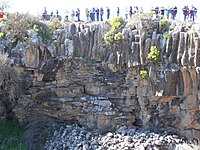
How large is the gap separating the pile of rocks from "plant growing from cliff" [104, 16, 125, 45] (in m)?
3.68

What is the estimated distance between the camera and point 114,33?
18.8 m

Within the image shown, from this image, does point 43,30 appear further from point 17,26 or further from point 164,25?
point 164,25

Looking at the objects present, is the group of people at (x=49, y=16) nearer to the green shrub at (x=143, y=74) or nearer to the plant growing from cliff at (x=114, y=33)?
the plant growing from cliff at (x=114, y=33)

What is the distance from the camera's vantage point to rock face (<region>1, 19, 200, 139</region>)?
17.8 meters

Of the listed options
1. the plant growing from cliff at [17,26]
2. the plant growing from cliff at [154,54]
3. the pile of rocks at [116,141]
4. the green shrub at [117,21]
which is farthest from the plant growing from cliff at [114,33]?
the pile of rocks at [116,141]

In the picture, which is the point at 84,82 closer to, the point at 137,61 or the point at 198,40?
the point at 137,61

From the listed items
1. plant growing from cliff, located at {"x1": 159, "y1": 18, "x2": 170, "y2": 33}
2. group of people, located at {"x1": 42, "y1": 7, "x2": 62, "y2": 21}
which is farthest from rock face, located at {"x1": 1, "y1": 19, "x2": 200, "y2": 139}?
group of people, located at {"x1": 42, "y1": 7, "x2": 62, "y2": 21}

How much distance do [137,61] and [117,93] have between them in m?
1.70

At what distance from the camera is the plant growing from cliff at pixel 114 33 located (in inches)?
732

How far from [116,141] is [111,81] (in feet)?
8.81

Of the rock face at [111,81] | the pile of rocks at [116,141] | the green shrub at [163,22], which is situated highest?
the green shrub at [163,22]

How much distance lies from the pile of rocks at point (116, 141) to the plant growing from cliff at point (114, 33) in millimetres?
3676

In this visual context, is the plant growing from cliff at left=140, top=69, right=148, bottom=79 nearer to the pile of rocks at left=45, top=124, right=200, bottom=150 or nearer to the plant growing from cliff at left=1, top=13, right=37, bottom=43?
the pile of rocks at left=45, top=124, right=200, bottom=150

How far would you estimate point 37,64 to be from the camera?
1912cm
